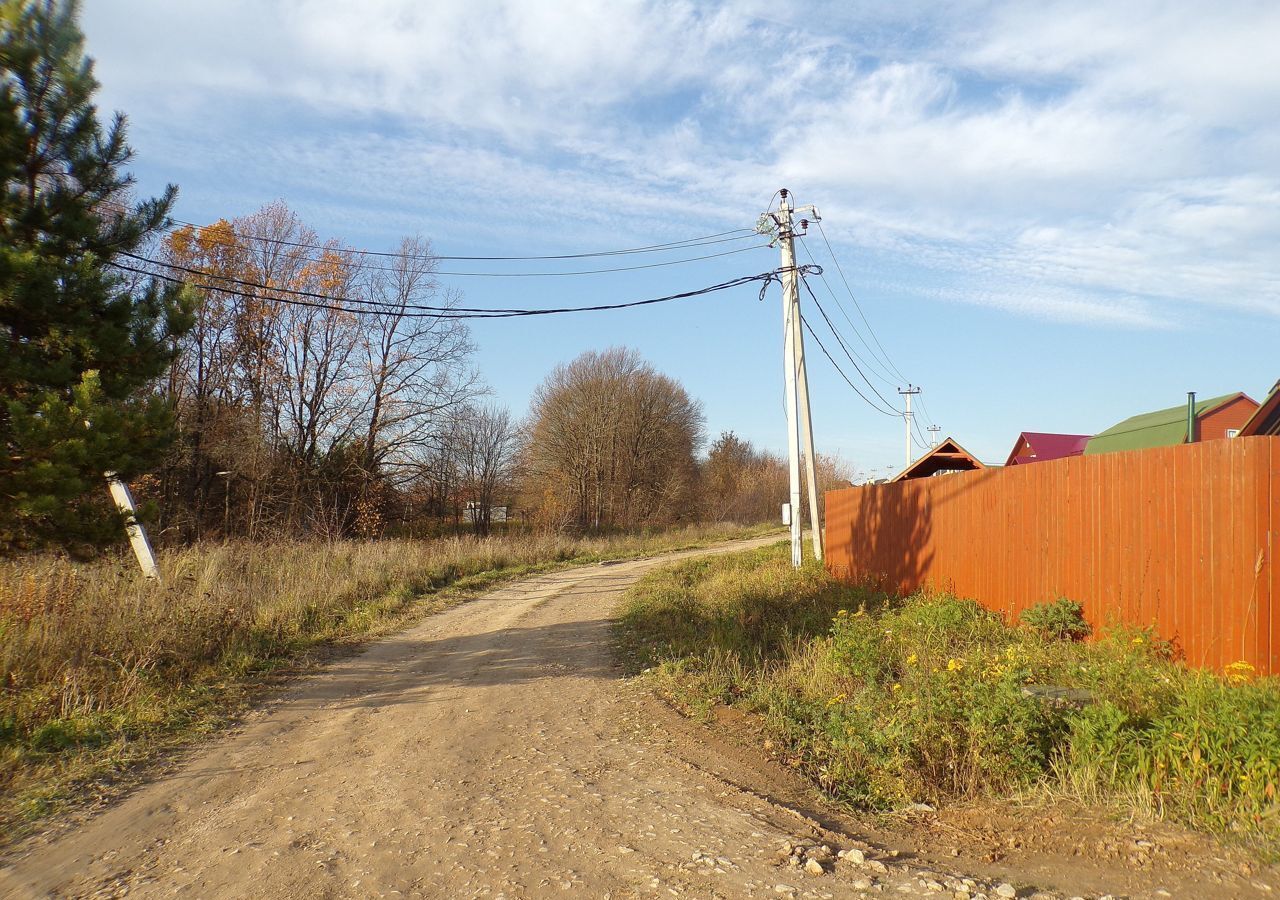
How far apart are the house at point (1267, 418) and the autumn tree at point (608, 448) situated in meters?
39.4

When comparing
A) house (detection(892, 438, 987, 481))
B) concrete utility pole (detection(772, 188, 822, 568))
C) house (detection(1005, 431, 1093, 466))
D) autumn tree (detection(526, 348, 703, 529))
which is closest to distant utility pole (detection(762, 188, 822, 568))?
concrete utility pole (detection(772, 188, 822, 568))

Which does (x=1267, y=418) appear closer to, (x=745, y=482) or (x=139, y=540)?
(x=139, y=540)

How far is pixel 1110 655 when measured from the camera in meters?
7.27

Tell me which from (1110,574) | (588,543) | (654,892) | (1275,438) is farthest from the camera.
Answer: (588,543)

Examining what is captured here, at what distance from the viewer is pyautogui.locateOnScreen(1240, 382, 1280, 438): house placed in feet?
36.4

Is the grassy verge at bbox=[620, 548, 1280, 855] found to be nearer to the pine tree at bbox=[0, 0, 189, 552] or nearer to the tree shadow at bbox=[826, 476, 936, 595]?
the tree shadow at bbox=[826, 476, 936, 595]

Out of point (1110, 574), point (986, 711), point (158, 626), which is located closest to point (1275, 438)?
point (1110, 574)

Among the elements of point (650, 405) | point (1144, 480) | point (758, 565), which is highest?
point (650, 405)

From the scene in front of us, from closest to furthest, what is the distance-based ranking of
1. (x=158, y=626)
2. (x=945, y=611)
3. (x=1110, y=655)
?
(x=1110, y=655) < (x=158, y=626) < (x=945, y=611)

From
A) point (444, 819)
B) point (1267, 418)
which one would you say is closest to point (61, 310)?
point (444, 819)

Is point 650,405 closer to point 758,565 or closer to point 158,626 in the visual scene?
point 758,565

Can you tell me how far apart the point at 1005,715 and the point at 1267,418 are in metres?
8.73

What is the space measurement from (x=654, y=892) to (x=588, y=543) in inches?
1139

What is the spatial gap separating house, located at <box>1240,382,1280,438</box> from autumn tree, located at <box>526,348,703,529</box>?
129 ft
